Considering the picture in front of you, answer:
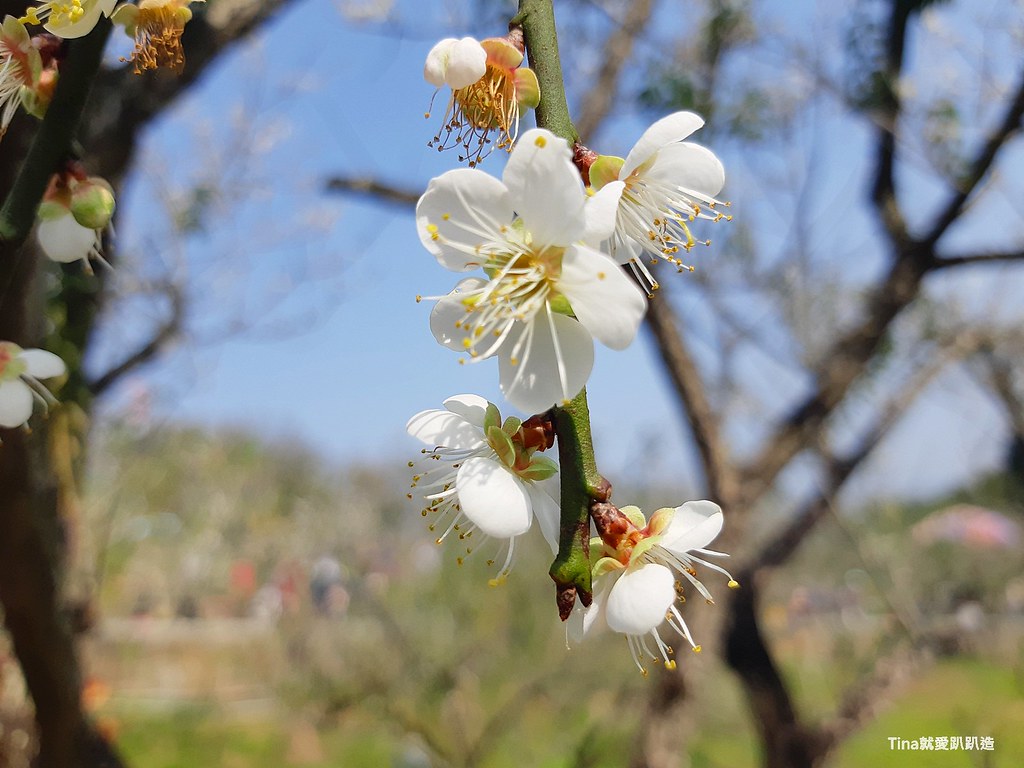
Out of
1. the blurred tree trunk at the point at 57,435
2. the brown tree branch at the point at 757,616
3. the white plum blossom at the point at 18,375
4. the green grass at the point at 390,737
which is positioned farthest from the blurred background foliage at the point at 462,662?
the white plum blossom at the point at 18,375

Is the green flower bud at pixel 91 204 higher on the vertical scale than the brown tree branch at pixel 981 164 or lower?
higher

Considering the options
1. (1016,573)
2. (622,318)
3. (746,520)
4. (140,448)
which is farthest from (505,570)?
(1016,573)

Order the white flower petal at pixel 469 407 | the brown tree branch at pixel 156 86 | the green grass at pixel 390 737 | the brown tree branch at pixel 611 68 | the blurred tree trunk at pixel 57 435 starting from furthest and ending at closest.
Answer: the green grass at pixel 390 737 < the brown tree branch at pixel 611 68 < the brown tree branch at pixel 156 86 < the blurred tree trunk at pixel 57 435 < the white flower petal at pixel 469 407

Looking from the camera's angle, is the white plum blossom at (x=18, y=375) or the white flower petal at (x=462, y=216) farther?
the white plum blossom at (x=18, y=375)

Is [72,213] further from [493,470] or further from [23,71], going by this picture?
[493,470]

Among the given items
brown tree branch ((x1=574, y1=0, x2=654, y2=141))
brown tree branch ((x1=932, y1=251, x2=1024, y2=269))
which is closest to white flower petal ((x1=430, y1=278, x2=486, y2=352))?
brown tree branch ((x1=574, y1=0, x2=654, y2=141))

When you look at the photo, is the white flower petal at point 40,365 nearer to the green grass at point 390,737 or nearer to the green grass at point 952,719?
the green grass at point 952,719

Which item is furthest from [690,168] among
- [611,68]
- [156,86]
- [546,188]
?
[611,68]
